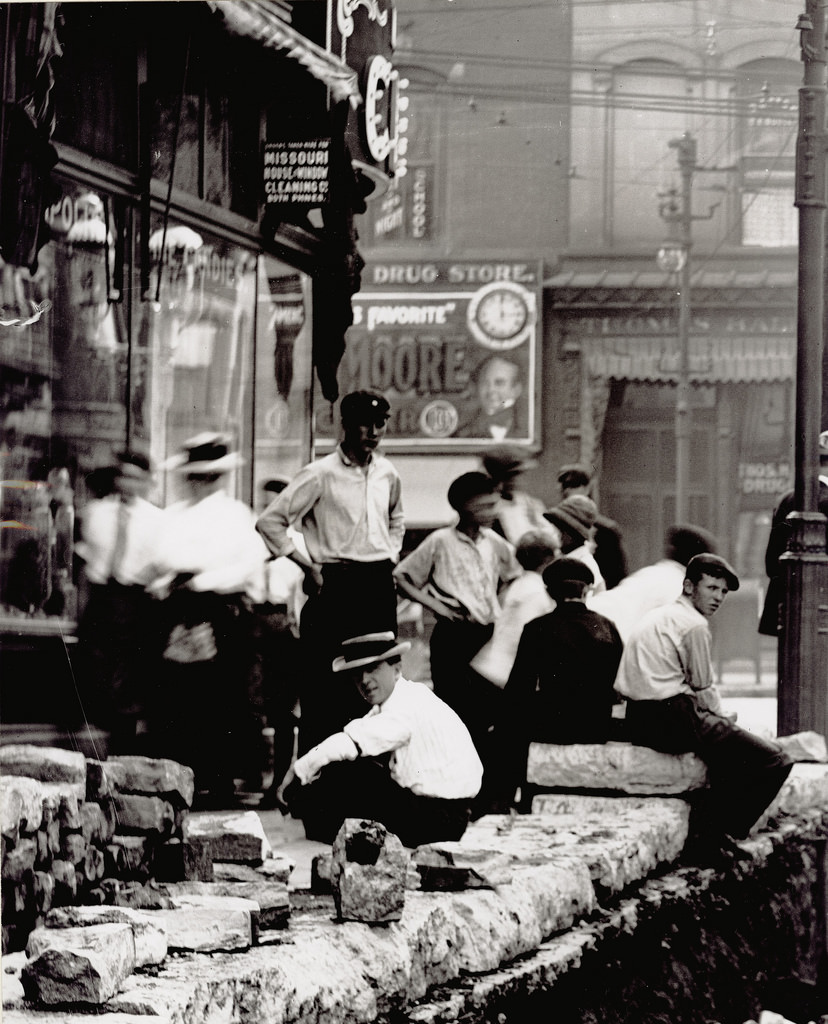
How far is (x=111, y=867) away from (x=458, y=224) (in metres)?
10.0

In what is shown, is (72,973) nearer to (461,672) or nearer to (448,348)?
(461,672)

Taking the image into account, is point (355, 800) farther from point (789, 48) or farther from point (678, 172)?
point (678, 172)

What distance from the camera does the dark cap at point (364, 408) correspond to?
537cm

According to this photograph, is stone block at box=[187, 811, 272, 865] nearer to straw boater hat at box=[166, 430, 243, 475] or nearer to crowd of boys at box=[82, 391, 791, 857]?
crowd of boys at box=[82, 391, 791, 857]

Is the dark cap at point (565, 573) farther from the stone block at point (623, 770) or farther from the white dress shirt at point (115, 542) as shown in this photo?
the white dress shirt at point (115, 542)

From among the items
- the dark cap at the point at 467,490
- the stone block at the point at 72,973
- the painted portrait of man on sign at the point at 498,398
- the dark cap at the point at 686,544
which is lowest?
the stone block at the point at 72,973

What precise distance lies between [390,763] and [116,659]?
0.97m

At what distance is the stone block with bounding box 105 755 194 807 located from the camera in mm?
4395

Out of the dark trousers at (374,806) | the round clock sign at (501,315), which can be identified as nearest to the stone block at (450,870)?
the dark trousers at (374,806)

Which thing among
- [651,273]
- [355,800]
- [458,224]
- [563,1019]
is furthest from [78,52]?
[651,273]

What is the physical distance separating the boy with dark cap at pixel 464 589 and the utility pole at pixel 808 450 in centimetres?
140

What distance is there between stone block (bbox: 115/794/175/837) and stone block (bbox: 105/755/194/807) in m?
0.03

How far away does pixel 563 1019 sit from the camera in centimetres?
478

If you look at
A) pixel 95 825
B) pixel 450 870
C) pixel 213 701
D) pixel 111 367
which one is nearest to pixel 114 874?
pixel 95 825
